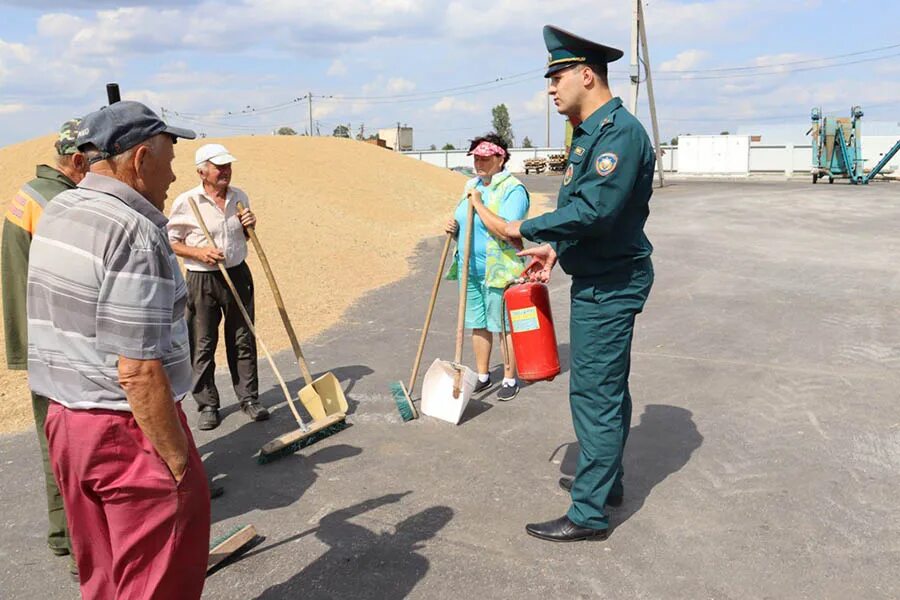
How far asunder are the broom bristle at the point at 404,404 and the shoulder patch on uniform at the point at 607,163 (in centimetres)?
260

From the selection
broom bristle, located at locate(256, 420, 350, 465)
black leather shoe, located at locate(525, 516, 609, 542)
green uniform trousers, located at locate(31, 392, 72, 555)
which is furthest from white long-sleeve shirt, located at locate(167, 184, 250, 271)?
black leather shoe, located at locate(525, 516, 609, 542)

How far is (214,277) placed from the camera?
508cm

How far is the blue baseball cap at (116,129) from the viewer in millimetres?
2176

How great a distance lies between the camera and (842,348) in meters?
6.48

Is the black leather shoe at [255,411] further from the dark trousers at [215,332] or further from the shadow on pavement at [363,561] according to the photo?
the shadow on pavement at [363,561]

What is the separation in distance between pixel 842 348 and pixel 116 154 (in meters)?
6.20

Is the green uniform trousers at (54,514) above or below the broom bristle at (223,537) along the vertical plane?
above

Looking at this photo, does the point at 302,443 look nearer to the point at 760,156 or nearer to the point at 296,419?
the point at 296,419

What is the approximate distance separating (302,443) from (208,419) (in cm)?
87

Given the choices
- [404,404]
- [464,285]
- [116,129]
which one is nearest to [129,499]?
[116,129]

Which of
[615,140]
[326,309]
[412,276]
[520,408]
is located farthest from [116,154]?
[412,276]

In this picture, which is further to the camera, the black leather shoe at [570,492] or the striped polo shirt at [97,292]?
the black leather shoe at [570,492]

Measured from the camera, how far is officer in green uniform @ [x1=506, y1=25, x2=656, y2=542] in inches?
A: 127

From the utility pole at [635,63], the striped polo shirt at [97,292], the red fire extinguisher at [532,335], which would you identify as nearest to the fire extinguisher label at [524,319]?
the red fire extinguisher at [532,335]
